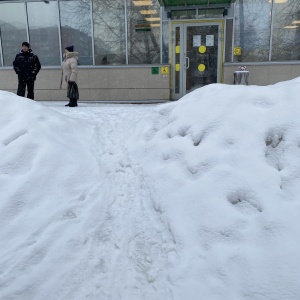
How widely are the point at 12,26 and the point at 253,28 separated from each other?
7.95 metres

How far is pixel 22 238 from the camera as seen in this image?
2.84 m

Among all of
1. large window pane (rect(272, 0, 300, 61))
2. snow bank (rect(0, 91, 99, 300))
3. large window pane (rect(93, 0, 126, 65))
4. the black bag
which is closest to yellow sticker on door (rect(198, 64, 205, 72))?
large window pane (rect(272, 0, 300, 61))

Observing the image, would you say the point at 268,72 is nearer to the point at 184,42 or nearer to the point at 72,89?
the point at 184,42

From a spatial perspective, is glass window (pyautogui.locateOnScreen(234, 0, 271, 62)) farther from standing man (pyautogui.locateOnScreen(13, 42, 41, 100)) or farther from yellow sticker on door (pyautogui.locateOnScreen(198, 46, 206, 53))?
standing man (pyautogui.locateOnScreen(13, 42, 41, 100))

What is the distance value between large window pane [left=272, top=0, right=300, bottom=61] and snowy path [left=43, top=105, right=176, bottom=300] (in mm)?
7816

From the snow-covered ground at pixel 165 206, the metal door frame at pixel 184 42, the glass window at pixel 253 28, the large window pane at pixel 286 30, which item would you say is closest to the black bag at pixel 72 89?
the metal door frame at pixel 184 42

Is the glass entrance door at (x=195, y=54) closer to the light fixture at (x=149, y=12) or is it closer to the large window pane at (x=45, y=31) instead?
the light fixture at (x=149, y=12)

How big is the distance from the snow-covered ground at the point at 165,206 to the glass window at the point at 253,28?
651 centimetres

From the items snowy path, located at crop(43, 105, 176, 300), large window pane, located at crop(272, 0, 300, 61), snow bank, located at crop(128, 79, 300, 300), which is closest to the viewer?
snow bank, located at crop(128, 79, 300, 300)

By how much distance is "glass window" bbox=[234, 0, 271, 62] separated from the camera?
9.90 metres

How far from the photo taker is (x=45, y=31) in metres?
10.8

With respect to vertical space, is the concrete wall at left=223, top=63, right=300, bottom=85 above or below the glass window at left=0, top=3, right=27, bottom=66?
below

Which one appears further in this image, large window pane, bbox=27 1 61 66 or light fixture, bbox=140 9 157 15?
large window pane, bbox=27 1 61 66

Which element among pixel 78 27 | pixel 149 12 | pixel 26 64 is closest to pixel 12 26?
pixel 78 27
